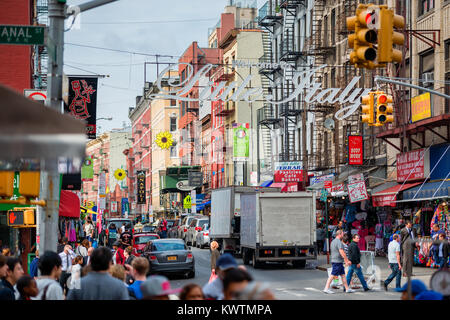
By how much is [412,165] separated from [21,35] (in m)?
25.1

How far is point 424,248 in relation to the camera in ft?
98.9

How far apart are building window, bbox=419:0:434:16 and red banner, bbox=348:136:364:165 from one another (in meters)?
6.68

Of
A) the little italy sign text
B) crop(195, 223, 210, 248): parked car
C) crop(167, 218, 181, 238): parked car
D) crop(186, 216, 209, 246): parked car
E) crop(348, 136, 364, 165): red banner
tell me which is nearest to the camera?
the little italy sign text

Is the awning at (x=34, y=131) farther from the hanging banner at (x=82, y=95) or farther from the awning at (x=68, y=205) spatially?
the hanging banner at (x=82, y=95)

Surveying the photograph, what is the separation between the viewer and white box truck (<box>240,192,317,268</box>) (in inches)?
1222

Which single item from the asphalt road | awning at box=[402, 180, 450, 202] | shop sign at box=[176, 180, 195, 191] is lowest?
the asphalt road

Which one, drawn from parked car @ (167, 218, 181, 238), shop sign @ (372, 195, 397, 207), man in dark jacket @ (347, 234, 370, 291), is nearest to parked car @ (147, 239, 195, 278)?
man in dark jacket @ (347, 234, 370, 291)

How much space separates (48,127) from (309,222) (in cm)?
2532

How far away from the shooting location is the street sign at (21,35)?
466 inches

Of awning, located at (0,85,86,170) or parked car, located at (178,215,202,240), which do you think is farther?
parked car, located at (178,215,202,240)

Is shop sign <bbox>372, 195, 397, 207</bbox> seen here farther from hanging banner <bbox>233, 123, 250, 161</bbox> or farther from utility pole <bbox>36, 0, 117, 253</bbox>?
hanging banner <bbox>233, 123, 250, 161</bbox>

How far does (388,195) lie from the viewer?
34.8 m

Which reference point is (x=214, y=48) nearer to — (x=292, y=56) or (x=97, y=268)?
(x=292, y=56)

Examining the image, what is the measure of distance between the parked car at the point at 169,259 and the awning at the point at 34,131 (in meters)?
20.9
